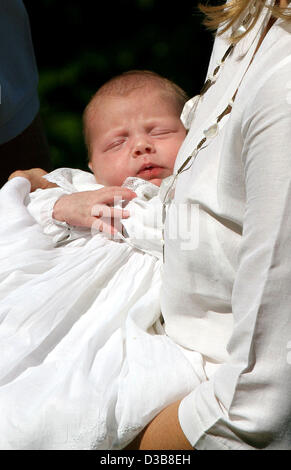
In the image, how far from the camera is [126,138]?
1.90 m

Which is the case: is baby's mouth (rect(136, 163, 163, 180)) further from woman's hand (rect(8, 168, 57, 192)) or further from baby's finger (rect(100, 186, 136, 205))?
woman's hand (rect(8, 168, 57, 192))

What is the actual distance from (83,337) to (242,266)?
37 cm

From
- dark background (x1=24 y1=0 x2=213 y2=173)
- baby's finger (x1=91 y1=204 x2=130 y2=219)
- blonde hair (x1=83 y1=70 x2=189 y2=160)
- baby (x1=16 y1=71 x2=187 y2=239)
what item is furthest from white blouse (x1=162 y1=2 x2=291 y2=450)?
dark background (x1=24 y1=0 x2=213 y2=173)

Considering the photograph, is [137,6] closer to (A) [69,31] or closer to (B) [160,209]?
(A) [69,31]

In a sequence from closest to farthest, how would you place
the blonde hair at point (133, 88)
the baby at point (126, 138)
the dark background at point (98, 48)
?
the baby at point (126, 138) → the blonde hair at point (133, 88) → the dark background at point (98, 48)

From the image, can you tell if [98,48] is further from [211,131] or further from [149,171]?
[211,131]

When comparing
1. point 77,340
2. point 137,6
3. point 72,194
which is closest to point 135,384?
point 77,340

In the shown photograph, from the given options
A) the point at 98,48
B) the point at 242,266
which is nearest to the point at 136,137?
the point at 242,266

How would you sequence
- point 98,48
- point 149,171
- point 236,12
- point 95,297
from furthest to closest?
point 98,48
point 149,171
point 95,297
point 236,12

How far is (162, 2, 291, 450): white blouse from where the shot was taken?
106 centimetres

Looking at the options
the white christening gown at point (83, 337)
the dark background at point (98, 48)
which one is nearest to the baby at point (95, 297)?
the white christening gown at point (83, 337)

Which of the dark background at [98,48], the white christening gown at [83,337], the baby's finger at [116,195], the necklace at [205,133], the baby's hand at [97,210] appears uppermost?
the necklace at [205,133]

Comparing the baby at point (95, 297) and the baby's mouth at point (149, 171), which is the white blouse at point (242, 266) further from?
the baby's mouth at point (149, 171)

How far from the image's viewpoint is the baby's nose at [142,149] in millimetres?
1824
